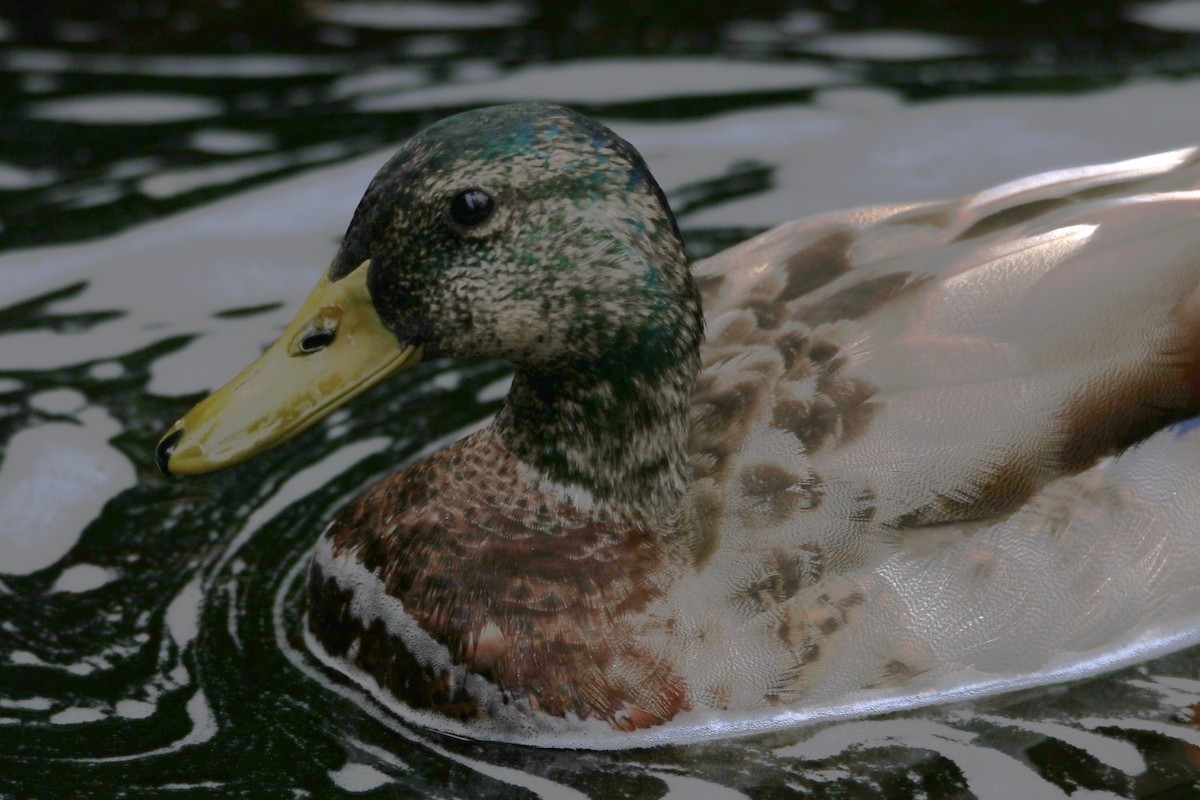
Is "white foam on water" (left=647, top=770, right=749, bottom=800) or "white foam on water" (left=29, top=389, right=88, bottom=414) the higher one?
"white foam on water" (left=29, top=389, right=88, bottom=414)

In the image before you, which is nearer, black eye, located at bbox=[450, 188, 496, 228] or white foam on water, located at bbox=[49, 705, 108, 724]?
black eye, located at bbox=[450, 188, 496, 228]

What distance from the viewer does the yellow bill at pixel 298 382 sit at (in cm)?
452

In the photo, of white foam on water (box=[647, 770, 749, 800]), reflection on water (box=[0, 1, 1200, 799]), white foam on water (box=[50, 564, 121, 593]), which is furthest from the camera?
white foam on water (box=[50, 564, 121, 593])

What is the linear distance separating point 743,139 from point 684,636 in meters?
3.63

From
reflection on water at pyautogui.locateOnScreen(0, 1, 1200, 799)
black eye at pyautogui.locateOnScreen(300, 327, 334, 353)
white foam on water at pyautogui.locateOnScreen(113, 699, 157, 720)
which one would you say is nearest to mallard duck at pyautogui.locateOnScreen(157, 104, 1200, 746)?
black eye at pyautogui.locateOnScreen(300, 327, 334, 353)

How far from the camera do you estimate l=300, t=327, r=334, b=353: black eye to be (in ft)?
15.2

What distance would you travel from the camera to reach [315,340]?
464cm

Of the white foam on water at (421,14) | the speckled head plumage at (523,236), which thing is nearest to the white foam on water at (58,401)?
the speckled head plumage at (523,236)

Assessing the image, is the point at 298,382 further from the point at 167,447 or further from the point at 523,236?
the point at 523,236

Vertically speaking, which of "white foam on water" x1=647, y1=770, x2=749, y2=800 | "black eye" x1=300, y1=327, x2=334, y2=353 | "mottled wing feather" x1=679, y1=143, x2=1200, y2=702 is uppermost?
"black eye" x1=300, y1=327, x2=334, y2=353

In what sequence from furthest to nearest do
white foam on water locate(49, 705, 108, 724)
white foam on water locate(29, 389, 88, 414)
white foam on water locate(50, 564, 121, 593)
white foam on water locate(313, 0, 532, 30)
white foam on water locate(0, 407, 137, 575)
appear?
white foam on water locate(313, 0, 532, 30) < white foam on water locate(29, 389, 88, 414) < white foam on water locate(0, 407, 137, 575) < white foam on water locate(50, 564, 121, 593) < white foam on water locate(49, 705, 108, 724)

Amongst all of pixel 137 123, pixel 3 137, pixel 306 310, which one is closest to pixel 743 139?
pixel 137 123

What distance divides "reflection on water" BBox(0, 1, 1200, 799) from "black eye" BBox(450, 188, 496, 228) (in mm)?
1292

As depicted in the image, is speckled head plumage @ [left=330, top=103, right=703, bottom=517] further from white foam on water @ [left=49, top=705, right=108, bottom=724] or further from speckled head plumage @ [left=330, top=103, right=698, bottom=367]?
white foam on water @ [left=49, top=705, right=108, bottom=724]
